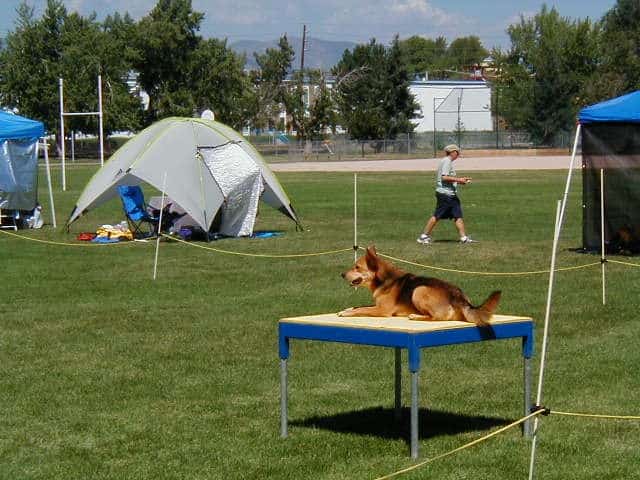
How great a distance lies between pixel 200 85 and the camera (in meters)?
91.4

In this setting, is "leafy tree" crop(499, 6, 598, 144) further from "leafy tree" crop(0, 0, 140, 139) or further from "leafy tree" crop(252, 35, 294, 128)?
"leafy tree" crop(0, 0, 140, 139)

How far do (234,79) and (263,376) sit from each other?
83.8 m

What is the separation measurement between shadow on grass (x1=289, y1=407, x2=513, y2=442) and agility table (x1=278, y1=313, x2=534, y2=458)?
0.43m

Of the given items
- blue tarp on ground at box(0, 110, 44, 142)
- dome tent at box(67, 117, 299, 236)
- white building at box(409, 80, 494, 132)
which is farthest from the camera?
white building at box(409, 80, 494, 132)

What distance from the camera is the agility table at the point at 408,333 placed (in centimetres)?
732

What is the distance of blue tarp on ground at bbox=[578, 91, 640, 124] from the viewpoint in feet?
63.5

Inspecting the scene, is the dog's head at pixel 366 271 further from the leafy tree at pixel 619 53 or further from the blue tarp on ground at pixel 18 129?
the leafy tree at pixel 619 53

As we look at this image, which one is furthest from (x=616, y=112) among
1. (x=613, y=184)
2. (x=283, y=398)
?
(x=283, y=398)

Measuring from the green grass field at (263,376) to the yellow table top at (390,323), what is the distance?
0.85 meters

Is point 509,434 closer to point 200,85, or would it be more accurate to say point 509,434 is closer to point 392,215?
point 392,215

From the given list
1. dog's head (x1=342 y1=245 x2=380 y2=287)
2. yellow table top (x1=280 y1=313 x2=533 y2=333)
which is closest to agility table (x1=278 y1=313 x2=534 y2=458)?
yellow table top (x1=280 y1=313 x2=533 y2=333)

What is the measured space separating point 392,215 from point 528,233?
6.16 m

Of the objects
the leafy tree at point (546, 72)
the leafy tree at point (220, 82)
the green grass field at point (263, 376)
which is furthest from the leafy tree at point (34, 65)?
the green grass field at point (263, 376)

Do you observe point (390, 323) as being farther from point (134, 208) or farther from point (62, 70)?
point (62, 70)
